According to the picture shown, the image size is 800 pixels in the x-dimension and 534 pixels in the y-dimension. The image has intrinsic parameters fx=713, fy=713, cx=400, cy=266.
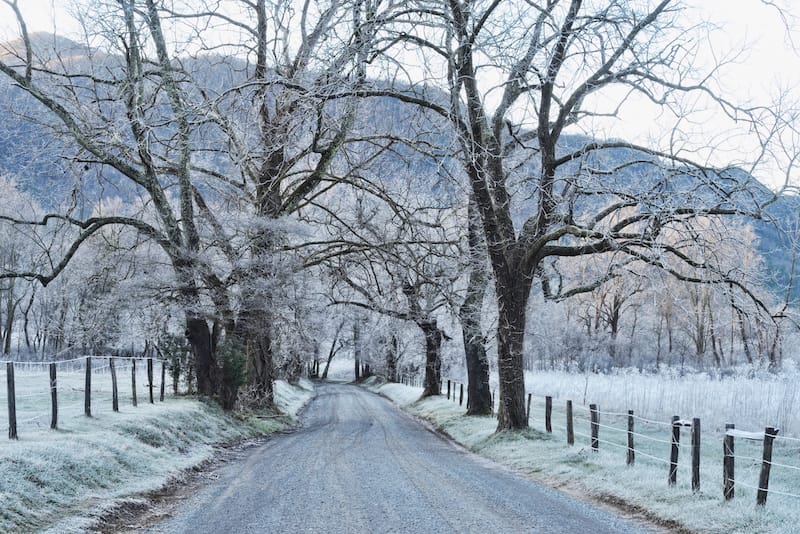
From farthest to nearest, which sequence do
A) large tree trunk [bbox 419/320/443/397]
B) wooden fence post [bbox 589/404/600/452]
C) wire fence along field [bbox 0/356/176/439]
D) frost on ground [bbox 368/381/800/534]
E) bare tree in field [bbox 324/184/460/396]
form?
1. large tree trunk [bbox 419/320/443/397]
2. bare tree in field [bbox 324/184/460/396]
3. wooden fence post [bbox 589/404/600/452]
4. wire fence along field [bbox 0/356/176/439]
5. frost on ground [bbox 368/381/800/534]

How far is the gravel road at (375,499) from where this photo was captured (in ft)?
24.7

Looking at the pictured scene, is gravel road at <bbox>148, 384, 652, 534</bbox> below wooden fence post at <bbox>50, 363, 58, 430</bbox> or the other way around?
below

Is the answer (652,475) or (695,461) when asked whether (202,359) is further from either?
(695,461)

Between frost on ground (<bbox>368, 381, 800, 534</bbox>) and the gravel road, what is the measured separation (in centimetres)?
53

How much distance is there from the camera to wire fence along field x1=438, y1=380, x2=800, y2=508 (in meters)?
8.27

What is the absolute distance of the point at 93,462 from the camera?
9.45m

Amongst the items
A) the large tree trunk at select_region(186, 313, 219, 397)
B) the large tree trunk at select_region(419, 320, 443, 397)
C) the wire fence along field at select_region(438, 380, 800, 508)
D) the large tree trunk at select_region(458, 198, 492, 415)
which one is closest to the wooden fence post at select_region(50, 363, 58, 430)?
the large tree trunk at select_region(186, 313, 219, 397)

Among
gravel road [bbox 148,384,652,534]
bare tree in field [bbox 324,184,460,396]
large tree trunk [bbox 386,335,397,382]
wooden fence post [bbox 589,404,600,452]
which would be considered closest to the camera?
gravel road [bbox 148,384,652,534]

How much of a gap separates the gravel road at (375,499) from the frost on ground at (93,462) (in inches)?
31.3

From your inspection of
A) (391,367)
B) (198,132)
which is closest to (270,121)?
(198,132)

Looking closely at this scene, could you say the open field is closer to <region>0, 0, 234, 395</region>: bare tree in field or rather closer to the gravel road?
the gravel road

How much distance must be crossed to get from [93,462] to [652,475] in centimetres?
774

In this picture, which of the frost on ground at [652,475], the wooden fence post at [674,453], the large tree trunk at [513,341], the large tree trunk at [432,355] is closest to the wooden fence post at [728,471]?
the frost on ground at [652,475]

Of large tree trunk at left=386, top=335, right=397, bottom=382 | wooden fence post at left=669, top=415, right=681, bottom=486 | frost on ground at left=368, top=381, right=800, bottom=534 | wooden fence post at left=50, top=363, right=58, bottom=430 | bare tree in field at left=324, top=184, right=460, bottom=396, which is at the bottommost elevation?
large tree trunk at left=386, top=335, right=397, bottom=382
